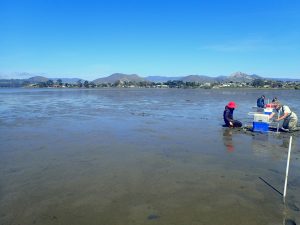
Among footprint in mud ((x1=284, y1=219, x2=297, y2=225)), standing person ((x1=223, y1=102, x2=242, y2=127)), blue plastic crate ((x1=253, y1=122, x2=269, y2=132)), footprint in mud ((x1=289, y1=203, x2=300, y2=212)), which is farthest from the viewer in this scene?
standing person ((x1=223, y1=102, x2=242, y2=127))

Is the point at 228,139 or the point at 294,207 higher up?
the point at 294,207

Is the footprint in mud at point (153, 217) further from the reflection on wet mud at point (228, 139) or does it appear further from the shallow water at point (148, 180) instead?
the reflection on wet mud at point (228, 139)

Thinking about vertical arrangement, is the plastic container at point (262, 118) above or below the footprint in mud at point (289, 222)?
above

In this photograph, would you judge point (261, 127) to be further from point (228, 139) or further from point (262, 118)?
point (228, 139)

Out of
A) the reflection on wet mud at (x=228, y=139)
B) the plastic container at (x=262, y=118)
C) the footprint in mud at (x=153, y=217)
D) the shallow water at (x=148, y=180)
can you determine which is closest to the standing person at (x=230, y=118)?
the reflection on wet mud at (x=228, y=139)

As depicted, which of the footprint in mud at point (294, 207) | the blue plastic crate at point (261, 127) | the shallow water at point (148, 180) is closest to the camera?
the shallow water at point (148, 180)

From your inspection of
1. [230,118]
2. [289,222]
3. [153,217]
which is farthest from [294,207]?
[230,118]

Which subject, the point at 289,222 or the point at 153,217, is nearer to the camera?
the point at 289,222

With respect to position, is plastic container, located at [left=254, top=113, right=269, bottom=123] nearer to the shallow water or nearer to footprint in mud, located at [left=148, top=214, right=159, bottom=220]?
the shallow water

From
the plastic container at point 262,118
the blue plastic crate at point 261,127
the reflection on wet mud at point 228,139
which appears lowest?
the reflection on wet mud at point 228,139

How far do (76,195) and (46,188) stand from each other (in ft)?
3.47

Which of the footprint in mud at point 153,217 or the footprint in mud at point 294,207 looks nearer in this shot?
the footprint in mud at point 153,217

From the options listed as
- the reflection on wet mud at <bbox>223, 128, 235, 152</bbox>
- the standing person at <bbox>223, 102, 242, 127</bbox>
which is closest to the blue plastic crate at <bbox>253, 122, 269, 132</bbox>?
the reflection on wet mud at <bbox>223, 128, 235, 152</bbox>

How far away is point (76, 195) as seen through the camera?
801 centimetres
